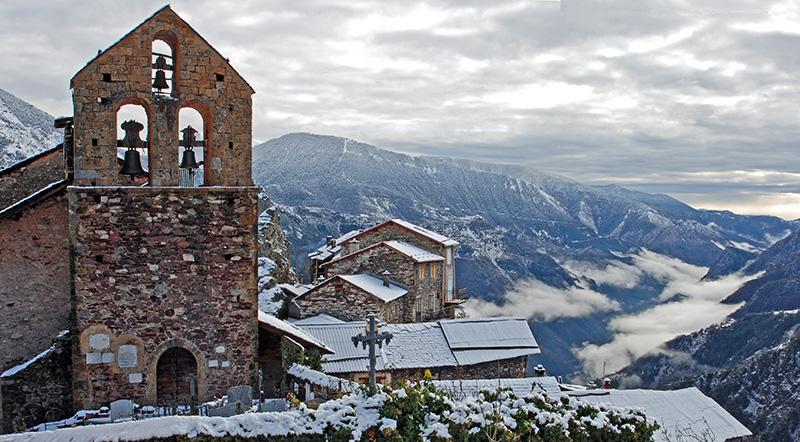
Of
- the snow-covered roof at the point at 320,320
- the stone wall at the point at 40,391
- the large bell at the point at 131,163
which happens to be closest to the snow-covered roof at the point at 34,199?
the large bell at the point at 131,163

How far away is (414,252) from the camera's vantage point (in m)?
50.7

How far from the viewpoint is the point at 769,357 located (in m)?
98.1

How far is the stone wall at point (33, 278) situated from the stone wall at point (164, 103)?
2464mm

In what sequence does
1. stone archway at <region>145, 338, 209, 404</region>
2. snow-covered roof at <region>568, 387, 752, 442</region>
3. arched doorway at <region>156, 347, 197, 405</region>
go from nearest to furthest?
stone archway at <region>145, 338, 209, 404</region> → arched doorway at <region>156, 347, 197, 405</region> → snow-covered roof at <region>568, 387, 752, 442</region>

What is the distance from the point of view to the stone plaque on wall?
1652cm

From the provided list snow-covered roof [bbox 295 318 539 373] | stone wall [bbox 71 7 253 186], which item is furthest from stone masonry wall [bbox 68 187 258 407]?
snow-covered roof [bbox 295 318 539 373]

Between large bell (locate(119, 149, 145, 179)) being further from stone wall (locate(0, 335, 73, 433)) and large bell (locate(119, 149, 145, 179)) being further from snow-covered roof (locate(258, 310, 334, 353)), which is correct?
snow-covered roof (locate(258, 310, 334, 353))

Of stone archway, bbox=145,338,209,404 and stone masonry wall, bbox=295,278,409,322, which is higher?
stone archway, bbox=145,338,209,404

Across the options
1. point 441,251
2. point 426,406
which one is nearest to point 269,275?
point 441,251

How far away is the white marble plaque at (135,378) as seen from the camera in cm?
1658

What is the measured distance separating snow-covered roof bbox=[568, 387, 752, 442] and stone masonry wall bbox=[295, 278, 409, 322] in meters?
16.2

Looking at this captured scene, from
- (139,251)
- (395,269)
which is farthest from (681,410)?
(395,269)

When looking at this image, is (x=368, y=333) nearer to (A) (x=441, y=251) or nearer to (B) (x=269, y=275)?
(B) (x=269, y=275)

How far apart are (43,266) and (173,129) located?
4.96m
